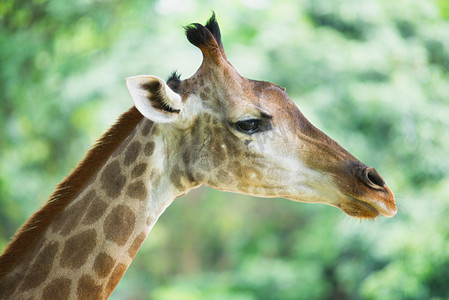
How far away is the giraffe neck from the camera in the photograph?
180 cm

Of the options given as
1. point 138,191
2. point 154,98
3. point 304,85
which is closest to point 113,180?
point 138,191

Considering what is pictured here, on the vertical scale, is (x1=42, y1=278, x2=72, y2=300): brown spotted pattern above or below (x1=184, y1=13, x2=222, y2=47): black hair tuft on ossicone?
below

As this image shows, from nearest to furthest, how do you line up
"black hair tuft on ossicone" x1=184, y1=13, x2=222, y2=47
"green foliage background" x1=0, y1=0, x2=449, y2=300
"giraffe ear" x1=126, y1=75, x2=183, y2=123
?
"giraffe ear" x1=126, y1=75, x2=183, y2=123
"black hair tuft on ossicone" x1=184, y1=13, x2=222, y2=47
"green foliage background" x1=0, y1=0, x2=449, y2=300

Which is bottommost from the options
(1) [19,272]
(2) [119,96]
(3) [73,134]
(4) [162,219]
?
(4) [162,219]

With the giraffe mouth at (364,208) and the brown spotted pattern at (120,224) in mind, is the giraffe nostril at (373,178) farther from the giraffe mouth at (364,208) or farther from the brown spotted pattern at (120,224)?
the brown spotted pattern at (120,224)

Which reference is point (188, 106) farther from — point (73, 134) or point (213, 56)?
point (73, 134)

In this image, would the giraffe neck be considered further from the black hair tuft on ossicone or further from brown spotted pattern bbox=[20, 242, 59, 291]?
the black hair tuft on ossicone

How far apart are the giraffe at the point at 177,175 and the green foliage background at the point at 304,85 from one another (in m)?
4.20

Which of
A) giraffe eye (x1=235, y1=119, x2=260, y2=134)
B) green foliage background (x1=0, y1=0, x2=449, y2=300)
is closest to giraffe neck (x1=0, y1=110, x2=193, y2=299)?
giraffe eye (x1=235, y1=119, x2=260, y2=134)

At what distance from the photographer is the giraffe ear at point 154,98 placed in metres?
1.76

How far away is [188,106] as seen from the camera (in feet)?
6.34

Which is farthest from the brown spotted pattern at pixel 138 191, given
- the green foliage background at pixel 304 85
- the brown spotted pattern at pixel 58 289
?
the green foliage background at pixel 304 85

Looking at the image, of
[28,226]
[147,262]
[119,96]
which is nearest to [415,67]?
[119,96]

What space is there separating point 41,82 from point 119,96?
56.9 inches
